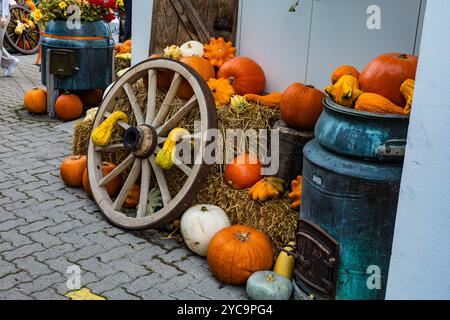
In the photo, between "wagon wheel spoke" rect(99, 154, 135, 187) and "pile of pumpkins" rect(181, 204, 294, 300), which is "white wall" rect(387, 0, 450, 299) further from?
"wagon wheel spoke" rect(99, 154, 135, 187)

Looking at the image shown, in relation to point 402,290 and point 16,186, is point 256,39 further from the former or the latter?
point 402,290

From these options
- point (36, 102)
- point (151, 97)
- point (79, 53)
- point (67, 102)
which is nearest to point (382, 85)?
point (151, 97)

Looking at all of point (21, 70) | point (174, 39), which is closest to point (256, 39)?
point (174, 39)

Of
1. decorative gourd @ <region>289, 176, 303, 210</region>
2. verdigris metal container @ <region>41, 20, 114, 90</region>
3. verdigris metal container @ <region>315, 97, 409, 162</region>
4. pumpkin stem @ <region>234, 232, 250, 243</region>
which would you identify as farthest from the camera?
verdigris metal container @ <region>41, 20, 114, 90</region>

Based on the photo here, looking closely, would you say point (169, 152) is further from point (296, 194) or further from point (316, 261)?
point (316, 261)

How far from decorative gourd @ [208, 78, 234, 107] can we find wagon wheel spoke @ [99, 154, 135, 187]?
0.87 metres

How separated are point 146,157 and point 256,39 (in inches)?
65.5

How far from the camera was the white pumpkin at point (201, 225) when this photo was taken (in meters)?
4.00

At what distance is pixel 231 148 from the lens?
14.6 feet

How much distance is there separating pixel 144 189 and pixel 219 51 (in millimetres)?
1608

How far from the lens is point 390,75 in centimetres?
330

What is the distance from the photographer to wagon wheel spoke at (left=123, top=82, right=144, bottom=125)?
4695mm

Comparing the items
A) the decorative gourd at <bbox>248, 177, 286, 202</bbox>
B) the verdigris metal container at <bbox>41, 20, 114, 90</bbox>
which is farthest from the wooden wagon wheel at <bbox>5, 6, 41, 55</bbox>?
the decorative gourd at <bbox>248, 177, 286, 202</bbox>
